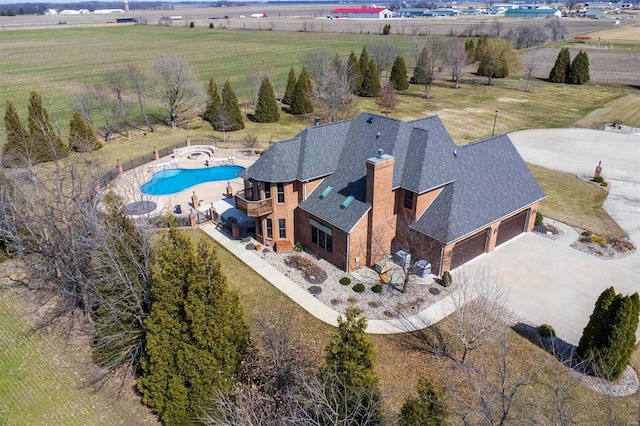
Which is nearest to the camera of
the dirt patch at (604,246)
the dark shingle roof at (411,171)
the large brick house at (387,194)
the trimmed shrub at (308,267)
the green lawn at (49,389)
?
the green lawn at (49,389)

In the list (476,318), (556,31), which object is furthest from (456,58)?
(476,318)

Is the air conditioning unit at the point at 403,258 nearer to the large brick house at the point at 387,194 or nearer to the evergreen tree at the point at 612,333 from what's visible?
the large brick house at the point at 387,194

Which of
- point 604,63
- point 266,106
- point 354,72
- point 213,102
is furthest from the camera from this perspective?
point 604,63

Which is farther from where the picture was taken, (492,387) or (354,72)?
(354,72)

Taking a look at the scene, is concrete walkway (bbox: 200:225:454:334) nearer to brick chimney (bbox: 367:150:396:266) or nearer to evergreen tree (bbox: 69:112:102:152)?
brick chimney (bbox: 367:150:396:266)

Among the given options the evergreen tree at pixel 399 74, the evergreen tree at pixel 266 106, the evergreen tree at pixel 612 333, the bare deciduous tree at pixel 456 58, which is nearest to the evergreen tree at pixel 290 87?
the evergreen tree at pixel 266 106

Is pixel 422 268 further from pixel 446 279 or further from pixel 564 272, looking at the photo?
pixel 564 272
